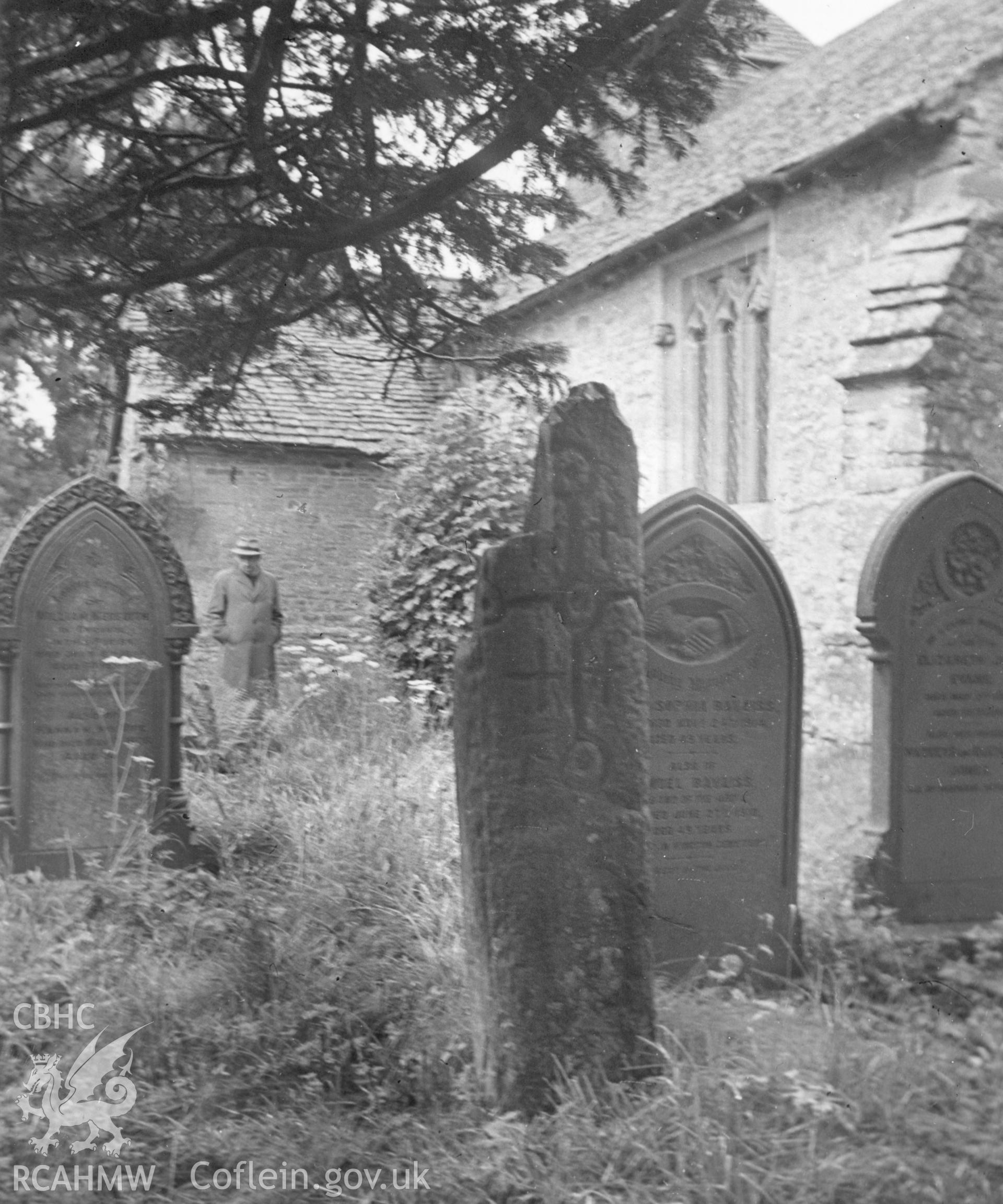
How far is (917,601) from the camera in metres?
5.37

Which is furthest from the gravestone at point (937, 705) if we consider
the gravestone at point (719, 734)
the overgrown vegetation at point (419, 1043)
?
the gravestone at point (719, 734)

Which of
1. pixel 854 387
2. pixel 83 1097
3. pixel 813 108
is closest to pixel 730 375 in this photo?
pixel 813 108

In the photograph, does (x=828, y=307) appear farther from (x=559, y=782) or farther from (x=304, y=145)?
(x=559, y=782)

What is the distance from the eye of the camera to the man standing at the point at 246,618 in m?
11.6

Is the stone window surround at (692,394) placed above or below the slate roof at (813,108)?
below

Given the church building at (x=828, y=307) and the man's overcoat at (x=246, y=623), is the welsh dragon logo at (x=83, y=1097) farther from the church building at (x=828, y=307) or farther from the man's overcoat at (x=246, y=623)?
the man's overcoat at (x=246, y=623)

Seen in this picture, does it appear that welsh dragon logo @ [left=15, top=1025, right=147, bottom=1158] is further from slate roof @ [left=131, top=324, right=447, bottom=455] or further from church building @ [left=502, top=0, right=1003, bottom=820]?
slate roof @ [left=131, top=324, right=447, bottom=455]

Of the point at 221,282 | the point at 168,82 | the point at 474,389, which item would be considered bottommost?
the point at 221,282

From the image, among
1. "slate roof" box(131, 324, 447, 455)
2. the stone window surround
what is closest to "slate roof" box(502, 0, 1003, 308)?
the stone window surround

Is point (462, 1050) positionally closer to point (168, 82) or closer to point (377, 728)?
point (168, 82)

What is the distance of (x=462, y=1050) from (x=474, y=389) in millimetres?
9210

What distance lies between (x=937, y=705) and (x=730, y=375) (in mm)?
8046

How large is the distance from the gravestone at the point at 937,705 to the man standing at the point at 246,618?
7248 mm

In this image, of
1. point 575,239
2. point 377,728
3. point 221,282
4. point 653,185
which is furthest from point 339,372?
point 221,282
